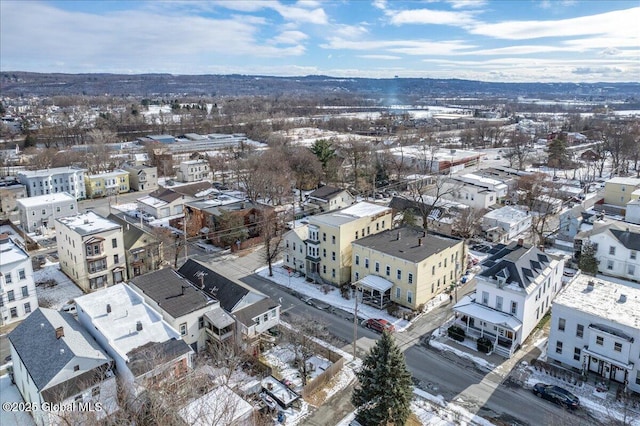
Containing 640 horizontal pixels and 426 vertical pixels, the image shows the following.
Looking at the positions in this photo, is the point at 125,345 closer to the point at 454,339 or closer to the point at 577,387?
the point at 454,339

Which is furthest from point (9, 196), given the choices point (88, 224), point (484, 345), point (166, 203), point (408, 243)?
point (484, 345)

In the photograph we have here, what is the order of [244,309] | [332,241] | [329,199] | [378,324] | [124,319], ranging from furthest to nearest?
[329,199]
[332,241]
[378,324]
[244,309]
[124,319]

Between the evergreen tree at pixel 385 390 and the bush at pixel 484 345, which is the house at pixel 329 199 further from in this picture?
the evergreen tree at pixel 385 390

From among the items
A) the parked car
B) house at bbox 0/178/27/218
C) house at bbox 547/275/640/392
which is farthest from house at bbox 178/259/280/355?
house at bbox 0/178/27/218

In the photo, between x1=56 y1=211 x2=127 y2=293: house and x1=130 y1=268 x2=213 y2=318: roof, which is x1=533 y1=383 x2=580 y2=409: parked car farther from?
x1=56 y1=211 x2=127 y2=293: house

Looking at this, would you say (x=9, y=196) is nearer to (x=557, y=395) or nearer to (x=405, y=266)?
(x=405, y=266)

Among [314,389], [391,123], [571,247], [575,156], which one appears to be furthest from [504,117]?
[314,389]
